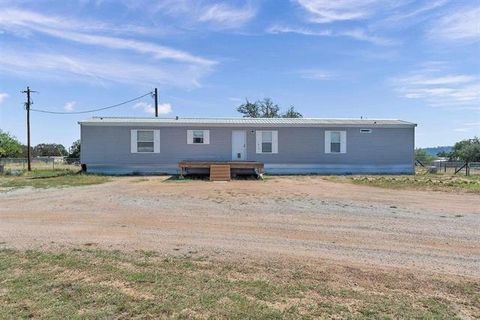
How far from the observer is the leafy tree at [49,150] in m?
52.4

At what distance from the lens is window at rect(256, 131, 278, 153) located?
19344mm

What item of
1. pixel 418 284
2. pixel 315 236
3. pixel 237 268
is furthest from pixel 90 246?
pixel 418 284

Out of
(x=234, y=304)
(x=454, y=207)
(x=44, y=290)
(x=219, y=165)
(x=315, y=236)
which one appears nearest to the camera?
(x=234, y=304)

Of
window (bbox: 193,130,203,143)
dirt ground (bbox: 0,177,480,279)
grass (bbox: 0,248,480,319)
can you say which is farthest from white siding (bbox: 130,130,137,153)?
Answer: grass (bbox: 0,248,480,319)

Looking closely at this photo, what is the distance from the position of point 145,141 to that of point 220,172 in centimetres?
462

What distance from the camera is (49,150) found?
177 feet

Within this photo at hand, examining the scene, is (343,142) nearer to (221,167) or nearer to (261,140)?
(261,140)

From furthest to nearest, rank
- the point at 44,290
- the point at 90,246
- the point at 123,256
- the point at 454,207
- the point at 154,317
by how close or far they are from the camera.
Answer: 1. the point at 454,207
2. the point at 90,246
3. the point at 123,256
4. the point at 44,290
5. the point at 154,317

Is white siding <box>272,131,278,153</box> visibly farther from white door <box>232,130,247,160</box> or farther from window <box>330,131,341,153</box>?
window <box>330,131,341,153</box>

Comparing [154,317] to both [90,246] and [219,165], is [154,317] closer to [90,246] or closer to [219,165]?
[90,246]

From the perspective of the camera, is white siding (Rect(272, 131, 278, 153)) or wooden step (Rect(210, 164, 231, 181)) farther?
white siding (Rect(272, 131, 278, 153))

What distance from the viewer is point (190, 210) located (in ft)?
26.9

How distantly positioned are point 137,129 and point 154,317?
658 inches

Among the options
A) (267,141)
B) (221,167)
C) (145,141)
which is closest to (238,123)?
(267,141)
